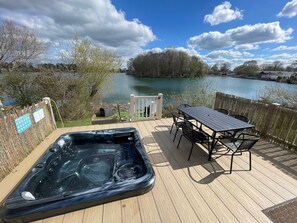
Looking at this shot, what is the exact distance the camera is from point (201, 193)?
1892mm

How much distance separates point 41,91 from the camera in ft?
20.0

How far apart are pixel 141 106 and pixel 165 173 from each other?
2.80 meters

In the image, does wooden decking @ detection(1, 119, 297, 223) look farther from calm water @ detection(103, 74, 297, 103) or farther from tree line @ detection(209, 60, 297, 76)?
tree line @ detection(209, 60, 297, 76)

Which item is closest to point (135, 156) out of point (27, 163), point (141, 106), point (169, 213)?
point (169, 213)

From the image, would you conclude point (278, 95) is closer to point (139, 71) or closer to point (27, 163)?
point (27, 163)

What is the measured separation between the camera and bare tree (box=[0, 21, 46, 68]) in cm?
716

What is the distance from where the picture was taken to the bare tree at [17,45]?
7164 millimetres

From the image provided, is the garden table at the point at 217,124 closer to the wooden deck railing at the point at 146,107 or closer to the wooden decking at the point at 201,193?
the wooden decking at the point at 201,193

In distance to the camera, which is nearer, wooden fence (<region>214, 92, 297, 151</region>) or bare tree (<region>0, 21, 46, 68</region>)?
wooden fence (<region>214, 92, 297, 151</region>)

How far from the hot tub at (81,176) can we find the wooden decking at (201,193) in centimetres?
15

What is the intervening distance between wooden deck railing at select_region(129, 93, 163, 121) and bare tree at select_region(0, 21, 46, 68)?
6.63 m

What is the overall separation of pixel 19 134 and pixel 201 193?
10.5 ft

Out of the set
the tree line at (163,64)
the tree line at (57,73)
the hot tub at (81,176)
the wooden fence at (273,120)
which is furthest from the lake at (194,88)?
the tree line at (163,64)

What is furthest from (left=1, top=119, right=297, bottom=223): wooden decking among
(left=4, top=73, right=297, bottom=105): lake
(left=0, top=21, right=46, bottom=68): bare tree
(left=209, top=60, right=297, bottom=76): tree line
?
(left=209, top=60, right=297, bottom=76): tree line
